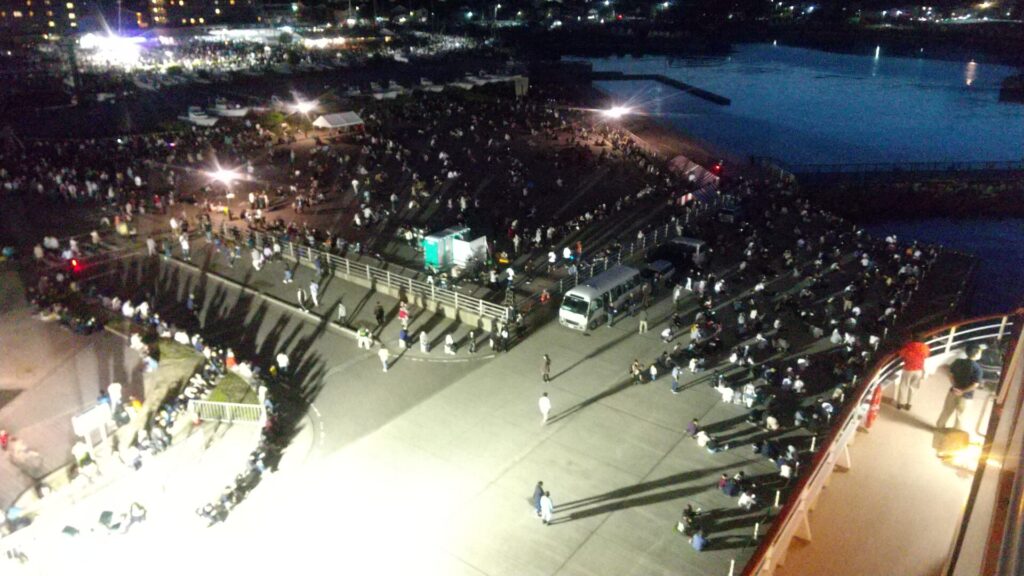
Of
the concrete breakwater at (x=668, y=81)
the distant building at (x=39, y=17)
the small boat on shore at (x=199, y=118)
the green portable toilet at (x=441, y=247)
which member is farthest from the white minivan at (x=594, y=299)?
the distant building at (x=39, y=17)

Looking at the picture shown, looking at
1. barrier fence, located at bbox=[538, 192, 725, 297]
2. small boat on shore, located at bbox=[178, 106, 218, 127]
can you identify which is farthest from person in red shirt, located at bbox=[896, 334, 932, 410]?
small boat on shore, located at bbox=[178, 106, 218, 127]

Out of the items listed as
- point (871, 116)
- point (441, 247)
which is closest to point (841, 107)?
point (871, 116)

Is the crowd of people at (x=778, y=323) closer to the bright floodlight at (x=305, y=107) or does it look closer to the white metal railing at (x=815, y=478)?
the white metal railing at (x=815, y=478)

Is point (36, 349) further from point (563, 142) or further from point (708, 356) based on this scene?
point (563, 142)

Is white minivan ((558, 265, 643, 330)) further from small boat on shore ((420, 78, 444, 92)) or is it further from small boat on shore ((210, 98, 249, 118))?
small boat on shore ((420, 78, 444, 92))

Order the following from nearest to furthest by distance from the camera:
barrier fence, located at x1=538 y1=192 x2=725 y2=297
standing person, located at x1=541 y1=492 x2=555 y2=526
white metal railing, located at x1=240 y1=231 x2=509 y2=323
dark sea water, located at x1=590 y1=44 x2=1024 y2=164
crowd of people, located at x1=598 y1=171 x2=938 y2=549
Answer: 1. standing person, located at x1=541 y1=492 x2=555 y2=526
2. crowd of people, located at x1=598 y1=171 x2=938 y2=549
3. white metal railing, located at x1=240 y1=231 x2=509 y2=323
4. barrier fence, located at x1=538 y1=192 x2=725 y2=297
5. dark sea water, located at x1=590 y1=44 x2=1024 y2=164

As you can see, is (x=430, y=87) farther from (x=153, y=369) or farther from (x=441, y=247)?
(x=153, y=369)
